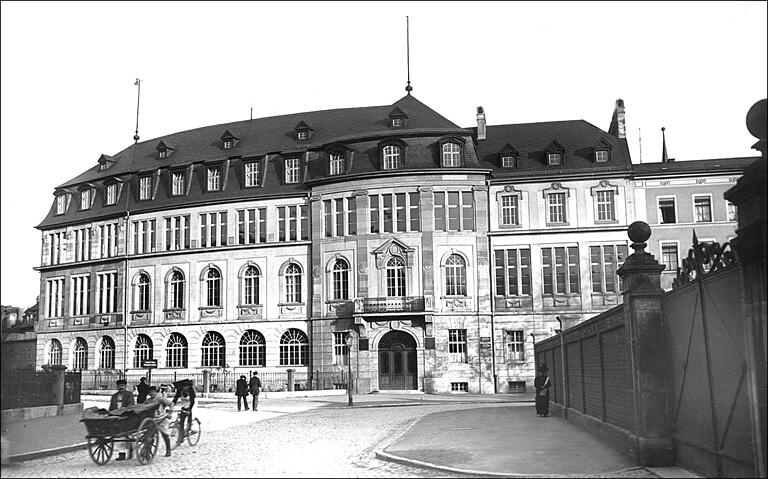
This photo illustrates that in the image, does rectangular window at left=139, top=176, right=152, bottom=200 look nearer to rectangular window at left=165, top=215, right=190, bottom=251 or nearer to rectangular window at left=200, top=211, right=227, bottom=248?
rectangular window at left=165, top=215, right=190, bottom=251

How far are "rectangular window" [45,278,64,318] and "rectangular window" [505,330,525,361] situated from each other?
32.0m

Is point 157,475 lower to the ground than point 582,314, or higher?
lower

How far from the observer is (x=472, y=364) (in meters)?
44.9

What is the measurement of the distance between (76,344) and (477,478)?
163ft

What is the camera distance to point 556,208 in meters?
47.2

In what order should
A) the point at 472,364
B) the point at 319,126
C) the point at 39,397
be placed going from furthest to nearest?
the point at 319,126 → the point at 472,364 → the point at 39,397

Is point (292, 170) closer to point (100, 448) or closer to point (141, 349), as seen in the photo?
point (141, 349)

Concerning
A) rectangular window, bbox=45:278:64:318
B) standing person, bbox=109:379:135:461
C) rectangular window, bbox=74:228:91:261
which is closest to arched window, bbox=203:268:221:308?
rectangular window, bbox=74:228:91:261

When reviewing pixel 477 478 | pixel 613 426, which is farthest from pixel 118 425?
pixel 613 426

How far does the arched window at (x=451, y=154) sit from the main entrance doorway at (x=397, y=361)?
32.9 feet

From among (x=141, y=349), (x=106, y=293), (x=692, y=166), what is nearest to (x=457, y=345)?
(x=692, y=166)

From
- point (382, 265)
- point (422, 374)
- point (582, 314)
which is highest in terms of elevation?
point (382, 265)

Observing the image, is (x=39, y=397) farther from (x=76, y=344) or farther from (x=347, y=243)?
(x=76, y=344)

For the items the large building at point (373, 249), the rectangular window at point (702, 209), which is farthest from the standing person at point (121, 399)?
the rectangular window at point (702, 209)
